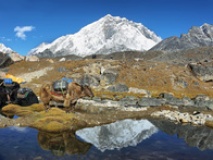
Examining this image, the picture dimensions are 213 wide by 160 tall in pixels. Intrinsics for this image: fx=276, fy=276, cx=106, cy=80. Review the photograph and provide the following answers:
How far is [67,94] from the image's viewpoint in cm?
3131

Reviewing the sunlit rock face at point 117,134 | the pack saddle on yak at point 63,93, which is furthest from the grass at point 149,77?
the sunlit rock face at point 117,134

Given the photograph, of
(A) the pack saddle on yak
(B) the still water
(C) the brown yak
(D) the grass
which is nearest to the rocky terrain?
(D) the grass

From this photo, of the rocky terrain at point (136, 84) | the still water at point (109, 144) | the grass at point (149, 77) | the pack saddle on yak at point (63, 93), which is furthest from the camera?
the grass at point (149, 77)

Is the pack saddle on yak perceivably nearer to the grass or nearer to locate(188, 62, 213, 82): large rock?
the grass

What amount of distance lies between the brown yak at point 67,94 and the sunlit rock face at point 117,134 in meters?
4.87

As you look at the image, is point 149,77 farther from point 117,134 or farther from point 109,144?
point 109,144

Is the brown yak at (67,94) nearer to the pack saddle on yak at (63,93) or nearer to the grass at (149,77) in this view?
the pack saddle on yak at (63,93)

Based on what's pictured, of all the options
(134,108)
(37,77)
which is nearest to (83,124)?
(134,108)

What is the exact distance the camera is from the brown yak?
31.3 meters

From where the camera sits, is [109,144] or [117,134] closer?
[109,144]

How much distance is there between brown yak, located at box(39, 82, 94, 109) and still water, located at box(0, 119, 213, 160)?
489 centimetres

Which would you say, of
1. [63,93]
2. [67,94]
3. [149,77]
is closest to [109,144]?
[67,94]

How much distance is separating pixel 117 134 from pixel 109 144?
392cm

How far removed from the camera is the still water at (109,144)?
19250 mm
